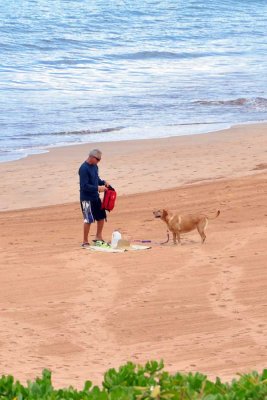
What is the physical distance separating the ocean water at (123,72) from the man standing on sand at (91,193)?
740cm

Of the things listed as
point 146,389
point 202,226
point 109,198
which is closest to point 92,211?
point 109,198

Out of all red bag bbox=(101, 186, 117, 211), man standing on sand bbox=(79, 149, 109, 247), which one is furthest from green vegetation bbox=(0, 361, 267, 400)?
man standing on sand bbox=(79, 149, 109, 247)

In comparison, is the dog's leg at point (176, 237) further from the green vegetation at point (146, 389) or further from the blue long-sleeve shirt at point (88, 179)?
the green vegetation at point (146, 389)

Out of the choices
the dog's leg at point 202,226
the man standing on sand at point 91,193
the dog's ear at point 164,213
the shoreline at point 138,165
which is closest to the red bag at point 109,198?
the man standing on sand at point 91,193

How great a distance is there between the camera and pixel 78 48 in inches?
1650

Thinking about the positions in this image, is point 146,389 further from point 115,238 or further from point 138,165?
point 138,165

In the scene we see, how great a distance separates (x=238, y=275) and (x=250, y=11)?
50.3 meters

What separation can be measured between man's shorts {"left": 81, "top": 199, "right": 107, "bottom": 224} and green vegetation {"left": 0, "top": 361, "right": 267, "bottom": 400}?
887 cm

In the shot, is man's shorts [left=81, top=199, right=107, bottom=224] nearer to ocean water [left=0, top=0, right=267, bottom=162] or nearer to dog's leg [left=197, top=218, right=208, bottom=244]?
dog's leg [left=197, top=218, right=208, bottom=244]

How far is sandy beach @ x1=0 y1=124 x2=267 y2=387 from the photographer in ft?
31.9

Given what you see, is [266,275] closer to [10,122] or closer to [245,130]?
[245,130]

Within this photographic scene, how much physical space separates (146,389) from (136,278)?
7207mm

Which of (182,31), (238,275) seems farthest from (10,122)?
(182,31)

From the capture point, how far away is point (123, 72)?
3550 cm
